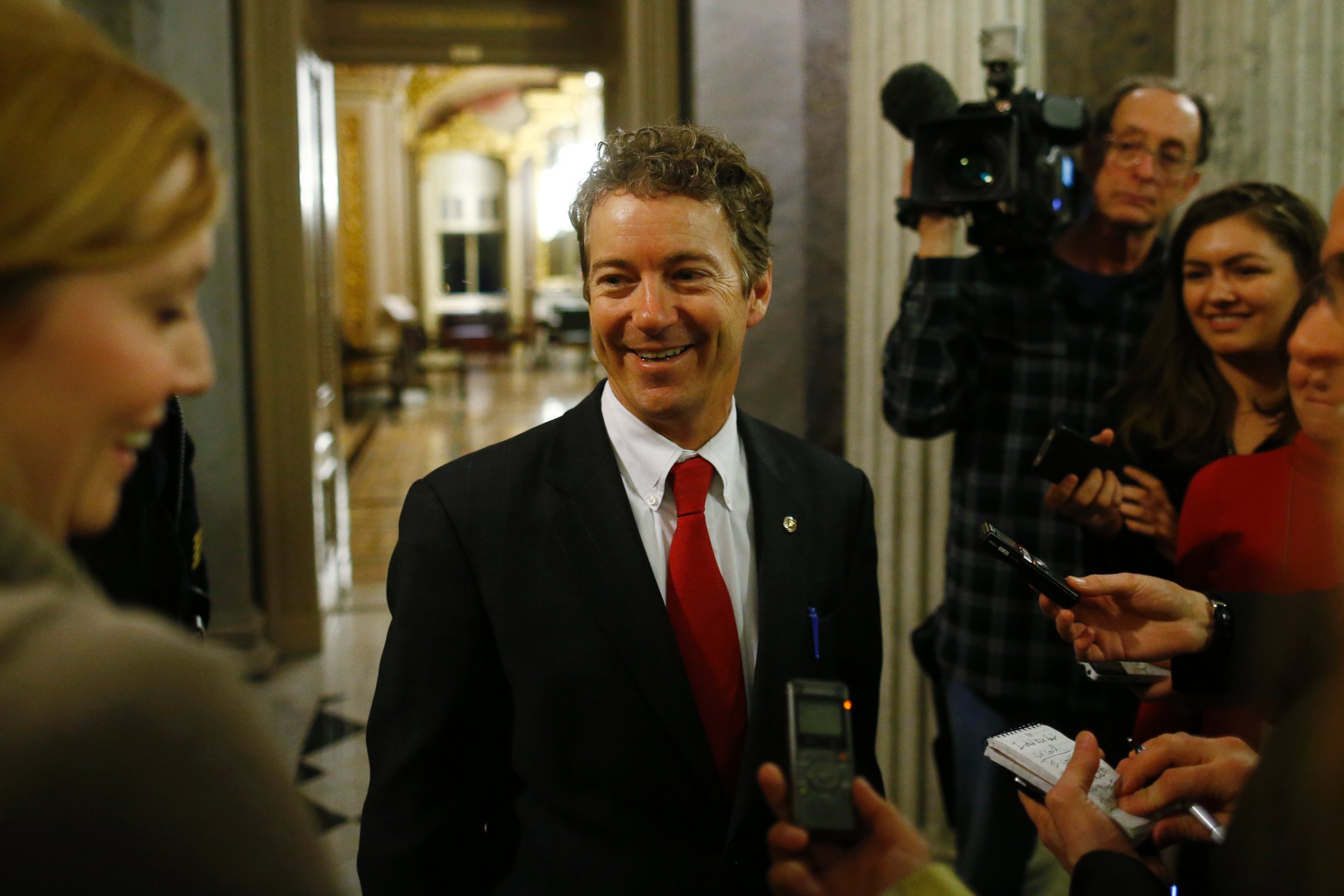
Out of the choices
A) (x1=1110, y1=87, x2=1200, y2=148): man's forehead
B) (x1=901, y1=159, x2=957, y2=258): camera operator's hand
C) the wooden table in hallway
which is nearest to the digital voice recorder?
(x1=901, y1=159, x2=957, y2=258): camera operator's hand

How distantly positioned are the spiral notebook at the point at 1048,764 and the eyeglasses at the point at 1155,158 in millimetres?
1463

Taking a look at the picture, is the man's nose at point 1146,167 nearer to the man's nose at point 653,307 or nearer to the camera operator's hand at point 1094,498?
the camera operator's hand at point 1094,498

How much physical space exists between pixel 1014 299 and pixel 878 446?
0.77m

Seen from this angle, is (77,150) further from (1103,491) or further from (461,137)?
(461,137)

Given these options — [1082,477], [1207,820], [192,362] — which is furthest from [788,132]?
[192,362]

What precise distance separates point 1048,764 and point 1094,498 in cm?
78

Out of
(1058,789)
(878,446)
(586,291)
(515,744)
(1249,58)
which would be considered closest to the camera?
(1058,789)

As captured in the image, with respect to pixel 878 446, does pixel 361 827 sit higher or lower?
lower

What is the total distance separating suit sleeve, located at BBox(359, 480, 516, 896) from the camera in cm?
136

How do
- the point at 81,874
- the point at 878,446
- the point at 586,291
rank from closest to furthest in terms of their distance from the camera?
the point at 81,874 < the point at 586,291 < the point at 878,446

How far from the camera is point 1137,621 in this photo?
1505 millimetres

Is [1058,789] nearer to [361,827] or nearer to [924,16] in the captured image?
[361,827]

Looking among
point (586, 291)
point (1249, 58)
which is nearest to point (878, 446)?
point (1249, 58)

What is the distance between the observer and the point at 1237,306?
1.98m
